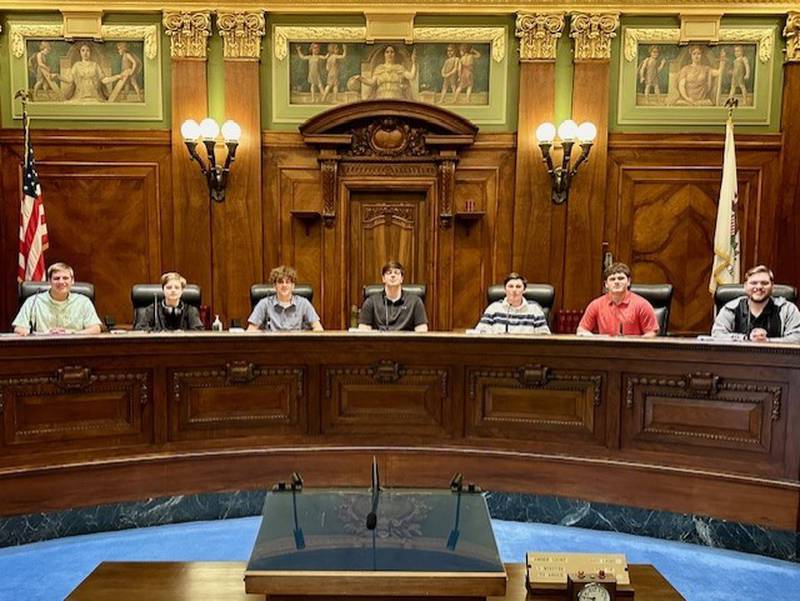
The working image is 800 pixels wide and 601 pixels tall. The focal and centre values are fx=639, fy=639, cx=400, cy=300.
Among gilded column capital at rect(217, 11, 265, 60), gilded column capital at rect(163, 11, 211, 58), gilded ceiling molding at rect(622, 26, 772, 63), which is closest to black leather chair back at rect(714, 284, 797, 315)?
gilded ceiling molding at rect(622, 26, 772, 63)

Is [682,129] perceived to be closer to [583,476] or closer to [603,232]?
[603,232]

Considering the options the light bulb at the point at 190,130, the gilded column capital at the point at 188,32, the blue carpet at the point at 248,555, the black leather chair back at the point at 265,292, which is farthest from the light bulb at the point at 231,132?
the blue carpet at the point at 248,555

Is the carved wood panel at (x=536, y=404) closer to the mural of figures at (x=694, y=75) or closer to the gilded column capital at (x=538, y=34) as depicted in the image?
the gilded column capital at (x=538, y=34)

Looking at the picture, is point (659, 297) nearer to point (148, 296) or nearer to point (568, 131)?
point (568, 131)

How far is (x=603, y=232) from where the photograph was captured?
6.61 m

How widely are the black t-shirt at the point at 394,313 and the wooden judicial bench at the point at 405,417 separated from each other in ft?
2.35

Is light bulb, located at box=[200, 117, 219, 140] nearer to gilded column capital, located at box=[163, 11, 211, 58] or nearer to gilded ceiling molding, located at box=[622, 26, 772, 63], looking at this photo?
gilded column capital, located at box=[163, 11, 211, 58]

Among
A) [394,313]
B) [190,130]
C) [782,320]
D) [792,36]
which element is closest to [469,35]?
[190,130]

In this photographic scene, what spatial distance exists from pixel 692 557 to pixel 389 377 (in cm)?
188

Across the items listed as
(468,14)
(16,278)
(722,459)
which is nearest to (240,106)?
(468,14)

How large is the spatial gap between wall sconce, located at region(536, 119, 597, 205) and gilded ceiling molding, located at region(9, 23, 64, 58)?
16.3 ft

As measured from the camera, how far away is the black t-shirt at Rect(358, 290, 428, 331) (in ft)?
14.9

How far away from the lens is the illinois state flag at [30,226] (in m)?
6.13

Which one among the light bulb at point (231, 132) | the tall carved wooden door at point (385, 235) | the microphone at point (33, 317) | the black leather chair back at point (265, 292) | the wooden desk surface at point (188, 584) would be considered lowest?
the wooden desk surface at point (188, 584)
